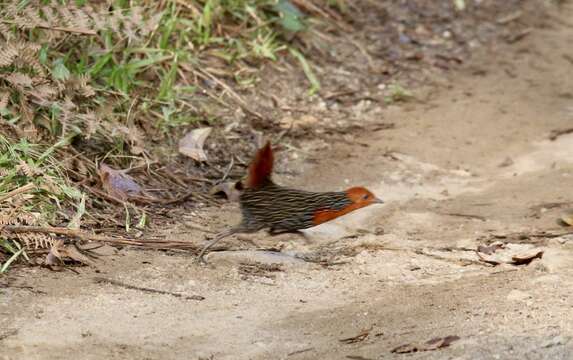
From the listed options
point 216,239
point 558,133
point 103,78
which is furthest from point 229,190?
point 558,133

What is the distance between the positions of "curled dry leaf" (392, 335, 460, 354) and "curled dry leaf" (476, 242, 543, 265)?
117 centimetres

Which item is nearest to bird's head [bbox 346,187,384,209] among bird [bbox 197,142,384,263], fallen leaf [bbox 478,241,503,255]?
bird [bbox 197,142,384,263]

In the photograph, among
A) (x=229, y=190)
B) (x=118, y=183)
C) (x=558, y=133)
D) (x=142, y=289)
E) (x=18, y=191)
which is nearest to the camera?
(x=142, y=289)

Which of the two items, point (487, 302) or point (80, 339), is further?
point (487, 302)

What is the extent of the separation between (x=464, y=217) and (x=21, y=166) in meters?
2.61

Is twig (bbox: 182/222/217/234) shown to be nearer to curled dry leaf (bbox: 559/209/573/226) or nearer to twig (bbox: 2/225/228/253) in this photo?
twig (bbox: 2/225/228/253)

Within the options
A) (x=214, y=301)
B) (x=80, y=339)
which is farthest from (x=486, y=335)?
(x=80, y=339)

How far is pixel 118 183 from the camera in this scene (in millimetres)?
6234

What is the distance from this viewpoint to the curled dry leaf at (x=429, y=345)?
14.4 ft

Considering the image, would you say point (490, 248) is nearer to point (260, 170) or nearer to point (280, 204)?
point (280, 204)

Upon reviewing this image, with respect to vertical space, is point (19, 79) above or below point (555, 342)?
above

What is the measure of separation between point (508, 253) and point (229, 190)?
180 cm

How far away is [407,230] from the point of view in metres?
6.20

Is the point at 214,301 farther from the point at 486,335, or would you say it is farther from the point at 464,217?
the point at 464,217
